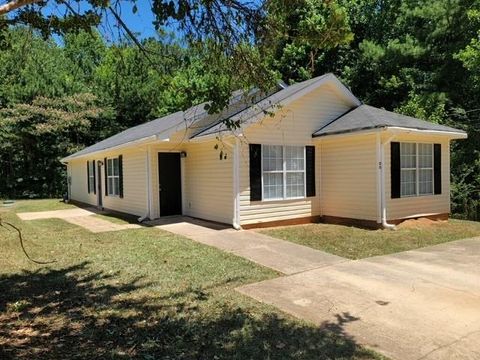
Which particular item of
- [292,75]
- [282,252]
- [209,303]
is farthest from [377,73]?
[209,303]

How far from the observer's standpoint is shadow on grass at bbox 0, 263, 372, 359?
4133 mm

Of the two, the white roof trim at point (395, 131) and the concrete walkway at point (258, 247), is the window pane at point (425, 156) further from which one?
the concrete walkway at point (258, 247)

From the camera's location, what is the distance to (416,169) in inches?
500

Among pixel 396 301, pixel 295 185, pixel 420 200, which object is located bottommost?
pixel 396 301

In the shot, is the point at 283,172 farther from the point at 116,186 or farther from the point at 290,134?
the point at 116,186

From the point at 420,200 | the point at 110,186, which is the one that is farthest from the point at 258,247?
the point at 110,186

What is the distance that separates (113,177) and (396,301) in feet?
47.0

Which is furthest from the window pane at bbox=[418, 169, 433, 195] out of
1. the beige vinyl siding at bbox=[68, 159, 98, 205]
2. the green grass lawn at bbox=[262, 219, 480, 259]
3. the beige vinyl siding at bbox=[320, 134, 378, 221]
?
the beige vinyl siding at bbox=[68, 159, 98, 205]

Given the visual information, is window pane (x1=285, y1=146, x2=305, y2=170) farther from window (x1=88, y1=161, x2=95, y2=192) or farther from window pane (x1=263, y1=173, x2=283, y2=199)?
window (x1=88, y1=161, x2=95, y2=192)

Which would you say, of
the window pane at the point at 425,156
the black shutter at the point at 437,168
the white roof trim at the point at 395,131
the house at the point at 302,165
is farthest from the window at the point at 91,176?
the black shutter at the point at 437,168

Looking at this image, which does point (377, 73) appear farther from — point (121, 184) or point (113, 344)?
point (113, 344)

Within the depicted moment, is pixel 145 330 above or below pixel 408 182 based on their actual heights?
below

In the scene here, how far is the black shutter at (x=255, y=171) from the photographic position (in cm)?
1190

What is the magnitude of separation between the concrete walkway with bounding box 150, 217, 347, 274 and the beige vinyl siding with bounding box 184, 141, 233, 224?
A: 0.59m
